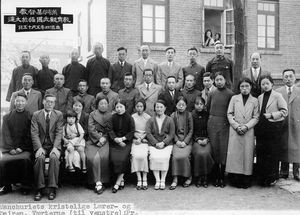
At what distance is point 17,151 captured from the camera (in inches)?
212

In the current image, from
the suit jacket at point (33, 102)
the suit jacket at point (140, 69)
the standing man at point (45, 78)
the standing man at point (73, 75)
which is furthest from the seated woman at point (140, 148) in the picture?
the standing man at point (45, 78)

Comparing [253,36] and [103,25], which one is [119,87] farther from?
[253,36]

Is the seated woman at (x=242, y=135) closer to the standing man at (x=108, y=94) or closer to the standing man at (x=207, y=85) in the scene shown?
the standing man at (x=207, y=85)

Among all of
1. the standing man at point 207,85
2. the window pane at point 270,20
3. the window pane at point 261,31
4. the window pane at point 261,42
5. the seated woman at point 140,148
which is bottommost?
the seated woman at point 140,148

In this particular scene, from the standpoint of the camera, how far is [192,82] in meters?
6.32

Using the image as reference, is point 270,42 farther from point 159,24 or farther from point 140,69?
point 140,69

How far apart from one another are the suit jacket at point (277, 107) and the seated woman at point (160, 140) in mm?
1538

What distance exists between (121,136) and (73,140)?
2.51ft

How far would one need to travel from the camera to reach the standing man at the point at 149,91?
6.46m

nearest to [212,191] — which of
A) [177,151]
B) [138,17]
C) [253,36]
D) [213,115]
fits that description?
[177,151]

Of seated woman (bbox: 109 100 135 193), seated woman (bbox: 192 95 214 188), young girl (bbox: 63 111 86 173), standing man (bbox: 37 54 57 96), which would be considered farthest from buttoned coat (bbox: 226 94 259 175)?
standing man (bbox: 37 54 57 96)

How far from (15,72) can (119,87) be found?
6.52 feet

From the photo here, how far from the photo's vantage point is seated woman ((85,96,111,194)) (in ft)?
18.1

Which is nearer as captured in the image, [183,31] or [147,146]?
[147,146]
